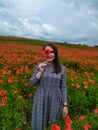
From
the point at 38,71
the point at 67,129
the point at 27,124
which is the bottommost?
the point at 27,124

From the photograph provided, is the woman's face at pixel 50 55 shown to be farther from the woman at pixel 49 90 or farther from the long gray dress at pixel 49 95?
the long gray dress at pixel 49 95

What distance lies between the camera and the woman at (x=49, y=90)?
5.05m

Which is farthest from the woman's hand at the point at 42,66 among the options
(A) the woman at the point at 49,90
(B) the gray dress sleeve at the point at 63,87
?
(B) the gray dress sleeve at the point at 63,87

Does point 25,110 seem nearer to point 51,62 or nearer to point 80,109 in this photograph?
point 80,109

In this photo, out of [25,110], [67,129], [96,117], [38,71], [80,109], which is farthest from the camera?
[80,109]

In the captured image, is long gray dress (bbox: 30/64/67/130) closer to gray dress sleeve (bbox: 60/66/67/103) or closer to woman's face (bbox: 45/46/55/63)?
gray dress sleeve (bbox: 60/66/67/103)

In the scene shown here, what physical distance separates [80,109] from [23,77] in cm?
215

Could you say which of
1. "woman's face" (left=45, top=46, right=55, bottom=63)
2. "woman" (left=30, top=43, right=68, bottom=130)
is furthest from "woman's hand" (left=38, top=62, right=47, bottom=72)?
"woman's face" (left=45, top=46, right=55, bottom=63)

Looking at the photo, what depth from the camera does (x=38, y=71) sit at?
16.7ft

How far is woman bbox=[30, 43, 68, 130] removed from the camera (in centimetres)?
505

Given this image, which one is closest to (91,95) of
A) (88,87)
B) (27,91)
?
(88,87)

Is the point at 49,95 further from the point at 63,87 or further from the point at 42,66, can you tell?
the point at 42,66

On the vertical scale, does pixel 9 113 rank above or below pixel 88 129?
below

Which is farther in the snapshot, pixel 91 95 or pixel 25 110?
pixel 91 95
